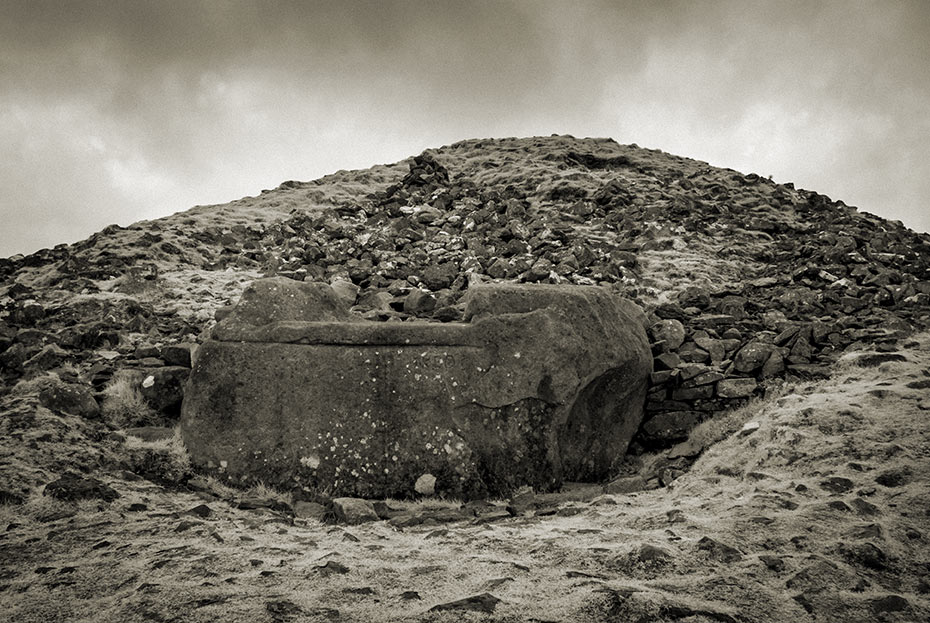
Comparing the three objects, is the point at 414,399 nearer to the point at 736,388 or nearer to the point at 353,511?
the point at 353,511

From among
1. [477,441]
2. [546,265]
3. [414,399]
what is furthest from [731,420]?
[546,265]

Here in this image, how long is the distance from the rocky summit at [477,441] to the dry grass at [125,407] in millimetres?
51

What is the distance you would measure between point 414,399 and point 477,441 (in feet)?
3.25

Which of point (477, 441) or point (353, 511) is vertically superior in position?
point (477, 441)

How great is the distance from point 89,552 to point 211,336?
3884 millimetres

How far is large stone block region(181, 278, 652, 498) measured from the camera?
24.7 feet

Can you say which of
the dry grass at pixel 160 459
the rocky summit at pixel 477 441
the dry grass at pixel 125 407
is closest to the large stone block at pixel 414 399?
the rocky summit at pixel 477 441

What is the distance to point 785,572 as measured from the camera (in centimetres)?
430

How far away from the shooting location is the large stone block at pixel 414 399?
752 centimetres

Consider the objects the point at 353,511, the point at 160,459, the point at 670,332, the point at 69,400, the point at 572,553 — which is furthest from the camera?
the point at 670,332

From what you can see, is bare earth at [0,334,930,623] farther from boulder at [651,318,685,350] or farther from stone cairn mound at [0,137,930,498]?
boulder at [651,318,685,350]

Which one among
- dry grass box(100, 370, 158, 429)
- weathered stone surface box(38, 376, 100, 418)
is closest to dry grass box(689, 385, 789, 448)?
dry grass box(100, 370, 158, 429)

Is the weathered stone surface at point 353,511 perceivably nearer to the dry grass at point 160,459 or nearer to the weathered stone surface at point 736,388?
the dry grass at point 160,459

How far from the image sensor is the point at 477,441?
762 cm
